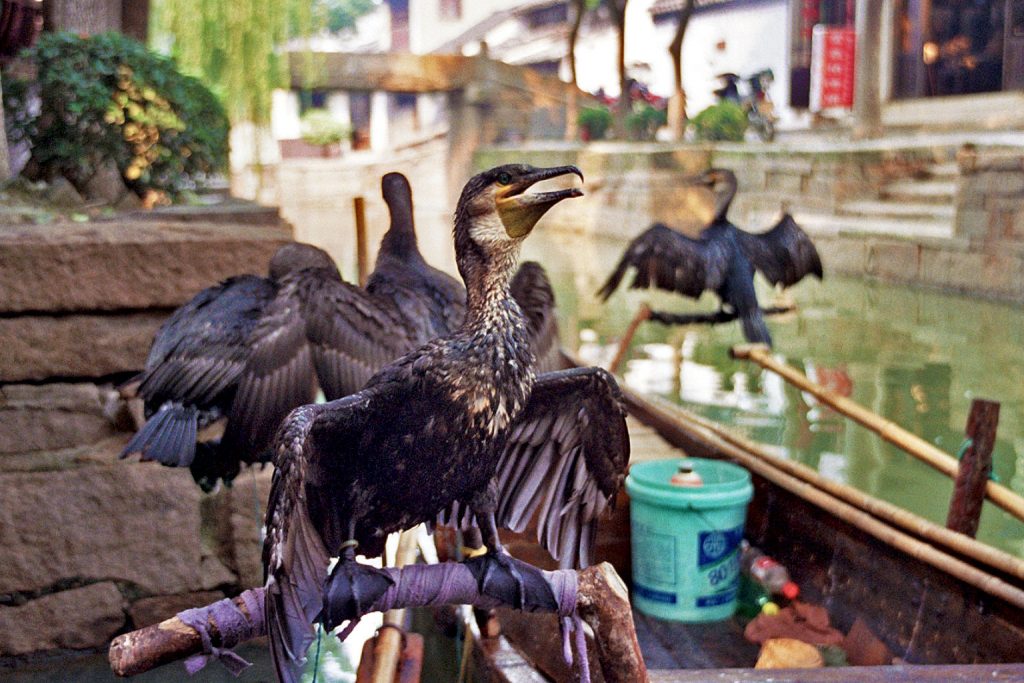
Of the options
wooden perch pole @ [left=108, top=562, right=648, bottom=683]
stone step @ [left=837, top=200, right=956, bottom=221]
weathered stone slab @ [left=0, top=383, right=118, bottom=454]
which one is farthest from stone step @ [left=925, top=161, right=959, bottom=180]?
wooden perch pole @ [left=108, top=562, right=648, bottom=683]

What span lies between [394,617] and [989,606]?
157cm

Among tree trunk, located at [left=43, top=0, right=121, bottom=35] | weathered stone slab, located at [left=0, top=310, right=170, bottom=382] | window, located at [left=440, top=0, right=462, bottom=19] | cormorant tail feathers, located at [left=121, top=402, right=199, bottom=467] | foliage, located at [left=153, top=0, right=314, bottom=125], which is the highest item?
window, located at [left=440, top=0, right=462, bottom=19]

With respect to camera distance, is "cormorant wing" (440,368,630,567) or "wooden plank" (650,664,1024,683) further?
"wooden plank" (650,664,1024,683)

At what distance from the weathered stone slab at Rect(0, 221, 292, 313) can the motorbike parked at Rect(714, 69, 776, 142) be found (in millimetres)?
16542

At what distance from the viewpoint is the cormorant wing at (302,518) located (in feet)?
5.30

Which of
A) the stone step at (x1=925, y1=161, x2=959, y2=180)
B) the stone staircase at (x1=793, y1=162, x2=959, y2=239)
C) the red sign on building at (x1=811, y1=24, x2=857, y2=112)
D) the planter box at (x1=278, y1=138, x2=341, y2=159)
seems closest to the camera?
the stone staircase at (x1=793, y1=162, x2=959, y2=239)

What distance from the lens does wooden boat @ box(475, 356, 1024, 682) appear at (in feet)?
8.39

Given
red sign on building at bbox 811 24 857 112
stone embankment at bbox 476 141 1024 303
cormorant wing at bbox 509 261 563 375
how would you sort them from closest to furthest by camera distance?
cormorant wing at bbox 509 261 563 375 < stone embankment at bbox 476 141 1024 303 < red sign on building at bbox 811 24 857 112

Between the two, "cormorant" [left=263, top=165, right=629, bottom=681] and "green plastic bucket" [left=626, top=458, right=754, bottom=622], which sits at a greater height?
"cormorant" [left=263, top=165, right=629, bottom=681]

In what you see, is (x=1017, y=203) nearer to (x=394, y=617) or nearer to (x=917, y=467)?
(x=917, y=467)

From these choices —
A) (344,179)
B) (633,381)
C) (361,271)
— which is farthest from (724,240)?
(344,179)

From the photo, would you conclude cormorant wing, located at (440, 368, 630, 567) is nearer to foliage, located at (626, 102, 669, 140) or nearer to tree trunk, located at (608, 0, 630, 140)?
tree trunk, located at (608, 0, 630, 140)

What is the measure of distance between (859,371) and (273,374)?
7181 millimetres

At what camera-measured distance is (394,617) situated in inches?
101
